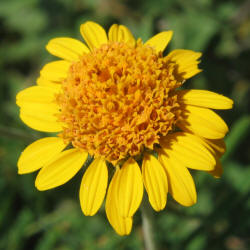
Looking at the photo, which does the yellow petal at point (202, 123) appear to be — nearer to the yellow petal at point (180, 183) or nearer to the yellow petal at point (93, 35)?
the yellow petal at point (180, 183)

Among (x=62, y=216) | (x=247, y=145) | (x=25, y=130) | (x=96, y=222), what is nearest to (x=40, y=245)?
(x=62, y=216)

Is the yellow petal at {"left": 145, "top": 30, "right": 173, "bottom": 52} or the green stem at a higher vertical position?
the yellow petal at {"left": 145, "top": 30, "right": 173, "bottom": 52}

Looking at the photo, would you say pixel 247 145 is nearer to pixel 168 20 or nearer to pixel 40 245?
pixel 168 20

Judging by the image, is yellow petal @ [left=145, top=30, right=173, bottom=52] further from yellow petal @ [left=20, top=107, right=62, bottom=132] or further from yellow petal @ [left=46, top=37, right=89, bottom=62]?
yellow petal @ [left=20, top=107, right=62, bottom=132]

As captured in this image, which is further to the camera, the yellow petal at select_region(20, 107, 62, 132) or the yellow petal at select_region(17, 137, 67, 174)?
the yellow petal at select_region(20, 107, 62, 132)

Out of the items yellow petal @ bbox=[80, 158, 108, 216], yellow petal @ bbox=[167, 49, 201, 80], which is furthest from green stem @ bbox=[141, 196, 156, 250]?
yellow petal @ bbox=[167, 49, 201, 80]

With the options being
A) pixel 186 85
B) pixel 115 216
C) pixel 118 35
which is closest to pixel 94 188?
pixel 115 216
